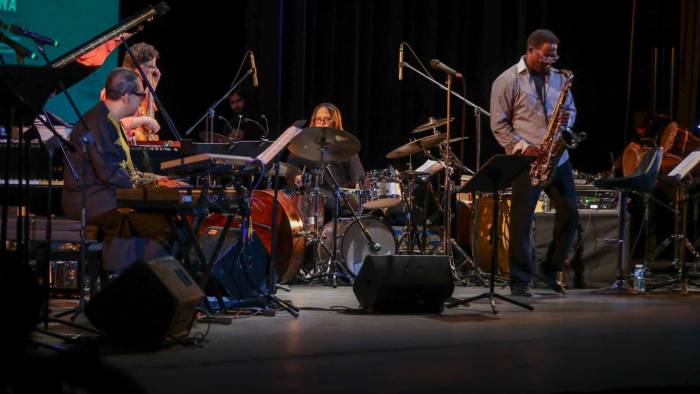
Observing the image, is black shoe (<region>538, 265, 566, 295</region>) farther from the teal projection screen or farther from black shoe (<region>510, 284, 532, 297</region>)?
the teal projection screen

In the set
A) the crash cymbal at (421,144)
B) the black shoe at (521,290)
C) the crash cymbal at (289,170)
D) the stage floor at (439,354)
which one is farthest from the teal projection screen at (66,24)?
the black shoe at (521,290)

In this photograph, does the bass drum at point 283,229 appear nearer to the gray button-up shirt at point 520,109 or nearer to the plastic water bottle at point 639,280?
the gray button-up shirt at point 520,109

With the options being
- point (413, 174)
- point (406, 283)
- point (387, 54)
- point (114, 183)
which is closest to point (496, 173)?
point (406, 283)

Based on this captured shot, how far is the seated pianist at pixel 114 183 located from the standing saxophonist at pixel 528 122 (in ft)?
8.64

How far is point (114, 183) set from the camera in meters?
5.41

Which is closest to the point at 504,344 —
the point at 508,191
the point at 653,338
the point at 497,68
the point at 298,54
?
Answer: the point at 653,338

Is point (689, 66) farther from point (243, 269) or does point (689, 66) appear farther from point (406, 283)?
point (243, 269)

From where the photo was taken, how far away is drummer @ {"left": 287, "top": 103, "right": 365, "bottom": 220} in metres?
8.13

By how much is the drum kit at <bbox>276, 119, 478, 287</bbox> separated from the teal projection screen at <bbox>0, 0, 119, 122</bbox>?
191cm

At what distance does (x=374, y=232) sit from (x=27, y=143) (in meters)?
4.38

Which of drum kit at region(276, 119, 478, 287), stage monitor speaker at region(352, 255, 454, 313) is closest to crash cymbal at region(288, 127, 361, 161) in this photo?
drum kit at region(276, 119, 478, 287)

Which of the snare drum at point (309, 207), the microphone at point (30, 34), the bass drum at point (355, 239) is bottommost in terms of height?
the bass drum at point (355, 239)

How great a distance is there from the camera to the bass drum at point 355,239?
325 inches

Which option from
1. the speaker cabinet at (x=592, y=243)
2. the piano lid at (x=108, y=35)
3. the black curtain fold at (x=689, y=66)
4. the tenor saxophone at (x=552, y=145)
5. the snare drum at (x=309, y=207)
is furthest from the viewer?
the black curtain fold at (x=689, y=66)
